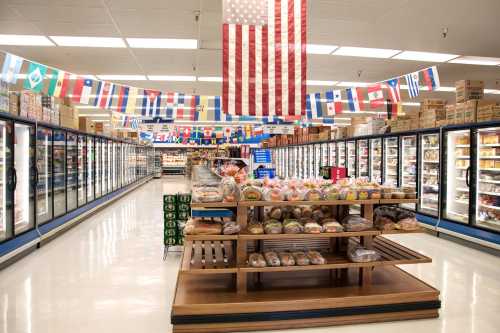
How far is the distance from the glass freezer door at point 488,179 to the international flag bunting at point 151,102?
824 centimetres

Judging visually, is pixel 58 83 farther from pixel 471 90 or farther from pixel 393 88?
pixel 471 90

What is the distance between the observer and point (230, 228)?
3373mm

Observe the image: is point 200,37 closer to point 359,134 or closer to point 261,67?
point 261,67

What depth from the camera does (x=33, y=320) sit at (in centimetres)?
339

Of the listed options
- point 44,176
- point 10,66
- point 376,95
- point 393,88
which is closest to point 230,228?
point 44,176

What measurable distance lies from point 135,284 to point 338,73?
315 inches

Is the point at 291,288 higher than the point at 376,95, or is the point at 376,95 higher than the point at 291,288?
the point at 376,95

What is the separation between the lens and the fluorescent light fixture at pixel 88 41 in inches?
288

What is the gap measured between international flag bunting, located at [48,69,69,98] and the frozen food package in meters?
7.99

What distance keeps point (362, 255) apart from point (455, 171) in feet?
15.0

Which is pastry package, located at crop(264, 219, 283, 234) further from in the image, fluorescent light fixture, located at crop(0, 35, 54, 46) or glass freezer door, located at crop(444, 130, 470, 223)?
fluorescent light fixture, located at crop(0, 35, 54, 46)

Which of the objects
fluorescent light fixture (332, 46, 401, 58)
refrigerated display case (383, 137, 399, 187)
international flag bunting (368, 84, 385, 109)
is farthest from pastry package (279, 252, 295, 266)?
international flag bunting (368, 84, 385, 109)

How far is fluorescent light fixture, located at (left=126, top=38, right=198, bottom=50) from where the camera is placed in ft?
24.4

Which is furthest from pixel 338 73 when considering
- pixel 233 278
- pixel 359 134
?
pixel 233 278
